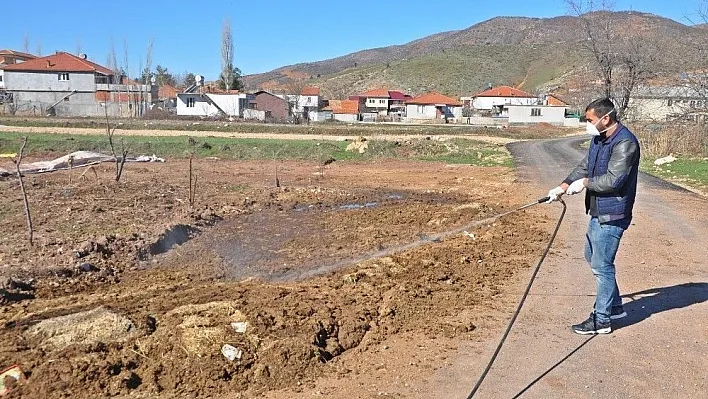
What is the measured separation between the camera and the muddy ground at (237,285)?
4.38 meters

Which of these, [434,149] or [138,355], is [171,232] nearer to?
[138,355]

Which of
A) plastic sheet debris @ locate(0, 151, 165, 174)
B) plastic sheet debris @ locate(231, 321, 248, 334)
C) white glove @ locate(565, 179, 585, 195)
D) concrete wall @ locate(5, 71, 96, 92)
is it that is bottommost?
plastic sheet debris @ locate(231, 321, 248, 334)

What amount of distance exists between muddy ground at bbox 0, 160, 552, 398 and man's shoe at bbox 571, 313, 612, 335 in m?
0.79

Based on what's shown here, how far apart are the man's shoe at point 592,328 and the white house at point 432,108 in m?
78.1

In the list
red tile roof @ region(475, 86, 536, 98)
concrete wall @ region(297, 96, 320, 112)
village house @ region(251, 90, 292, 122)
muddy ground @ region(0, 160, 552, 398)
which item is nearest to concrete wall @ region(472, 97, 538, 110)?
red tile roof @ region(475, 86, 536, 98)

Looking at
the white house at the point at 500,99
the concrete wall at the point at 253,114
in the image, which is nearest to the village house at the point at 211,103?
the concrete wall at the point at 253,114

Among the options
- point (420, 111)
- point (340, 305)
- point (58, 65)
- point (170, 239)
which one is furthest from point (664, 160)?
point (58, 65)

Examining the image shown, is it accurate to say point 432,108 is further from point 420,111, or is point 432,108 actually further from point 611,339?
point 611,339

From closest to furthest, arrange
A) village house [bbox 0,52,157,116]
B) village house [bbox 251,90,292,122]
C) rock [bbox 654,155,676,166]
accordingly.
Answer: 1. rock [bbox 654,155,676,166]
2. village house [bbox 0,52,157,116]
3. village house [bbox 251,90,292,122]

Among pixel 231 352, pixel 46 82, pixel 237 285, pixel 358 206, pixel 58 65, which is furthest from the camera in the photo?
pixel 58 65

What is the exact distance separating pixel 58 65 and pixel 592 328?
78.2 metres

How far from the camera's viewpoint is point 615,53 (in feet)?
114

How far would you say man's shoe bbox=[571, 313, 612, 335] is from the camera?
5.12 metres

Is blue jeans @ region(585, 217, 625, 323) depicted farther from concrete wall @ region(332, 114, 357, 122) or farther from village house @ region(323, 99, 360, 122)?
concrete wall @ region(332, 114, 357, 122)
